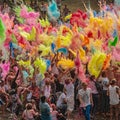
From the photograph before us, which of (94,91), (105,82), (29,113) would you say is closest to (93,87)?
(94,91)

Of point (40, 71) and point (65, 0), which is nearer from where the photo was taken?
point (40, 71)

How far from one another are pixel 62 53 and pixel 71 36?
622 millimetres

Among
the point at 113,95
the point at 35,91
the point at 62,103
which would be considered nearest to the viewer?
the point at 62,103

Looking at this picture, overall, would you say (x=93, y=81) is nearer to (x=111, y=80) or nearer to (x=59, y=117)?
(x=111, y=80)

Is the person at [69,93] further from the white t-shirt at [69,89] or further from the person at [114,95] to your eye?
the person at [114,95]

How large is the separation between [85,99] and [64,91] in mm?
716

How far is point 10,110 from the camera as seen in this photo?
581 inches

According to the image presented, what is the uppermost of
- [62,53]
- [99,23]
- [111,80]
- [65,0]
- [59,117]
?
[65,0]

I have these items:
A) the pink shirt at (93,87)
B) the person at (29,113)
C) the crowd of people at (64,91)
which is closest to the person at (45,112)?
the person at (29,113)

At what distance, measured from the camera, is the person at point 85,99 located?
13.5 m

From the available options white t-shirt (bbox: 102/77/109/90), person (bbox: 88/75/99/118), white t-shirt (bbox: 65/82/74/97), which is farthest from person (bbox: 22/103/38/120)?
white t-shirt (bbox: 102/77/109/90)

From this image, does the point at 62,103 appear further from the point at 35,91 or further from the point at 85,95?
the point at 35,91

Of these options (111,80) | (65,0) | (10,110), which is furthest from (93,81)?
(65,0)

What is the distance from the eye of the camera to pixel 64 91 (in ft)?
45.9
